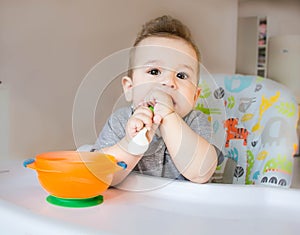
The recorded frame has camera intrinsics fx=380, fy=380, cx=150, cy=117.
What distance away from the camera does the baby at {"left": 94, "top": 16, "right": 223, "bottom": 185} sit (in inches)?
25.4

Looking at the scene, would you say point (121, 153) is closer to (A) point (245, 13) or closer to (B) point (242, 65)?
(B) point (242, 65)

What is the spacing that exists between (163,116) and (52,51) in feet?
4.17

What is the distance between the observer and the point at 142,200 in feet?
1.94

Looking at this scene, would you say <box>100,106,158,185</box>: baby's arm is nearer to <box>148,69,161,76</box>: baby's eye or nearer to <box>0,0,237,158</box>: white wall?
<box>148,69,161,76</box>: baby's eye

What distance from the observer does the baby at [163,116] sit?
646 millimetres

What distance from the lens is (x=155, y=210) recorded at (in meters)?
0.54

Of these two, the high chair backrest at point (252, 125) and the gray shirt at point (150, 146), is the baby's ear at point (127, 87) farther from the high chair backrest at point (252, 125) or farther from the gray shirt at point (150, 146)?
the high chair backrest at point (252, 125)

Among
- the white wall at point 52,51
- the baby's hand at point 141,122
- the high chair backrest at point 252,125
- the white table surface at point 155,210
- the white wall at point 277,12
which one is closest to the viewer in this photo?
the white table surface at point 155,210

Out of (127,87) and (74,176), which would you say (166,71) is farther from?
(74,176)

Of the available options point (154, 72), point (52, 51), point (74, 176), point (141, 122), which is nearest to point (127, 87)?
point (154, 72)

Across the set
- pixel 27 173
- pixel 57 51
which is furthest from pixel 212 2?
pixel 27 173

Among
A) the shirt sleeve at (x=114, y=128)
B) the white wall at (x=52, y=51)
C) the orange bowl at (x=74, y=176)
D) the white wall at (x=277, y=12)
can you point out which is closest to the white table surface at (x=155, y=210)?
the orange bowl at (x=74, y=176)

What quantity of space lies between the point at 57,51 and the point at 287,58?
268 centimetres

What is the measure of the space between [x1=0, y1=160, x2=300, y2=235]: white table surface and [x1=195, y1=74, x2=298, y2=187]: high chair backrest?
0.42m
